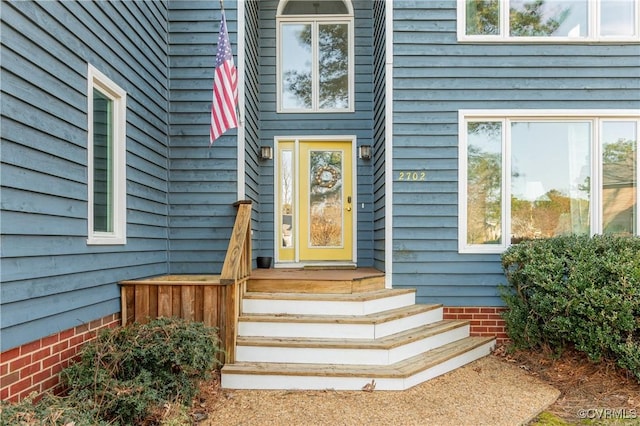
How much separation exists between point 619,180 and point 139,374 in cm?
515

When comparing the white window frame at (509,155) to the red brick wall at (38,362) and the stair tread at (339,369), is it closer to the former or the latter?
the stair tread at (339,369)

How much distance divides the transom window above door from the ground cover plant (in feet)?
12.8

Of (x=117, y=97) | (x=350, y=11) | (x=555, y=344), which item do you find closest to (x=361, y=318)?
(x=555, y=344)

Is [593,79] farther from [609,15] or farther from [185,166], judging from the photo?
[185,166]

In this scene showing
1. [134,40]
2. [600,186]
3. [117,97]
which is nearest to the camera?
[117,97]

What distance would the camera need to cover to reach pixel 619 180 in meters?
4.70

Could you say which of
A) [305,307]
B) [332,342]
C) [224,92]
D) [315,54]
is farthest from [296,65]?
[332,342]

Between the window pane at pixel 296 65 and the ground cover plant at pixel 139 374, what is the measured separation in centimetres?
382

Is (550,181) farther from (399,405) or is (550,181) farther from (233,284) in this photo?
(233,284)

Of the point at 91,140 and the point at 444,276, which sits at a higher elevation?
the point at 91,140

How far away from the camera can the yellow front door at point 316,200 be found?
236 inches

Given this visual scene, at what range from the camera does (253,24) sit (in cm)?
561

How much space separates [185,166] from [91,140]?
155 cm

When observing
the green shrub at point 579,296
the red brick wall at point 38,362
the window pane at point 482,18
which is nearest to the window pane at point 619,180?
the green shrub at point 579,296
